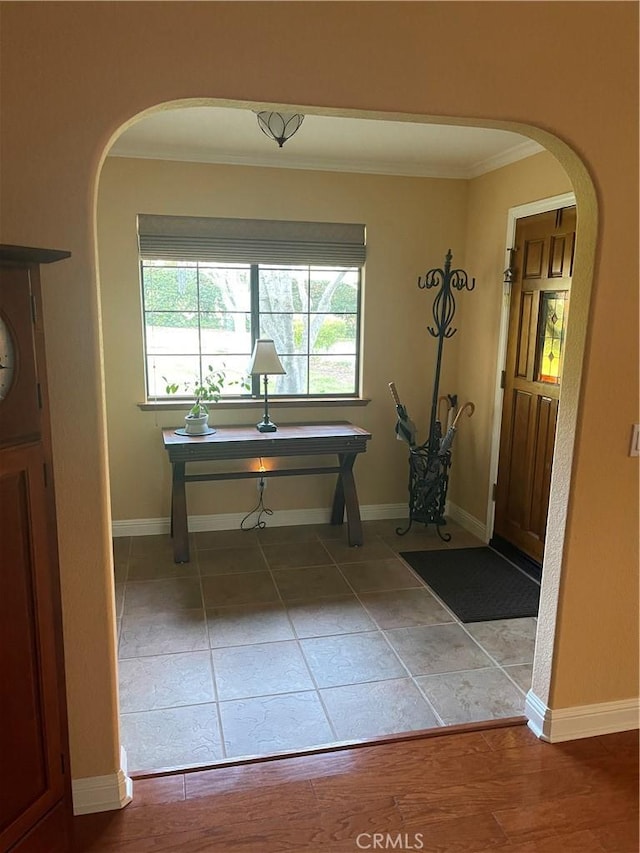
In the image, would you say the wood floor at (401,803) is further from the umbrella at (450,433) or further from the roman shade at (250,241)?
the roman shade at (250,241)

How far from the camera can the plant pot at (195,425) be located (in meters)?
3.69

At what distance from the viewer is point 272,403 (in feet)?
13.3

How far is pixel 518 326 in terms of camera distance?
11.9ft

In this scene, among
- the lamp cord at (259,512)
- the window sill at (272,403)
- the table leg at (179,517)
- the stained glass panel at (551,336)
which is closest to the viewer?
the stained glass panel at (551,336)

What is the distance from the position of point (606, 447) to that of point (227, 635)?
190cm

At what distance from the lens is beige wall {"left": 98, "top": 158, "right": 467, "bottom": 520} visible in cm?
365

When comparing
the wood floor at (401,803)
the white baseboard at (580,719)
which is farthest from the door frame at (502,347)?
the wood floor at (401,803)

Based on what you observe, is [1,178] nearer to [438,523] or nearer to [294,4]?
[294,4]

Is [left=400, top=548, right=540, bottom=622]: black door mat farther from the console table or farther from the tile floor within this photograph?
the console table

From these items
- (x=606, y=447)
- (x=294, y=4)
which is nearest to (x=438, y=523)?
(x=606, y=447)

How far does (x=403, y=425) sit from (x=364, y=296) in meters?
0.92

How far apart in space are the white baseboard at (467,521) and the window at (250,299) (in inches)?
46.6
